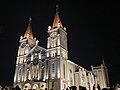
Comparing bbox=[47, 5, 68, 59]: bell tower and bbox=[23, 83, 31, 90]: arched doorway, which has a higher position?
bbox=[47, 5, 68, 59]: bell tower

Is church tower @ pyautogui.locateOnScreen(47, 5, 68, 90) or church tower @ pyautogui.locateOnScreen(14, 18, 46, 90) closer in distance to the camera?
church tower @ pyautogui.locateOnScreen(47, 5, 68, 90)

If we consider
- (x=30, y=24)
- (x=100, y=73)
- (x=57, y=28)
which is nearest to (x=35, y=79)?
(x=57, y=28)

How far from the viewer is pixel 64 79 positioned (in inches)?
1309

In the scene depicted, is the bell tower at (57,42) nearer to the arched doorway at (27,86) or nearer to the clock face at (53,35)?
the clock face at (53,35)

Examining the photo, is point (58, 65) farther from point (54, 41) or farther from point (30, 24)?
point (30, 24)

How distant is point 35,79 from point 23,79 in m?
3.70

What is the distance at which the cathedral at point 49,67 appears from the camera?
32.8 metres

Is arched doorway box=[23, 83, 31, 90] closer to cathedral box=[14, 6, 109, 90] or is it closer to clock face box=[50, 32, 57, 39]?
cathedral box=[14, 6, 109, 90]

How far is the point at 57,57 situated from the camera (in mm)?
34344

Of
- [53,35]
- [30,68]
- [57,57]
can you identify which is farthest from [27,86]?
[53,35]

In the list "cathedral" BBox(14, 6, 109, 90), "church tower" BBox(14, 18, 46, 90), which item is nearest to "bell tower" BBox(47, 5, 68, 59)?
"cathedral" BBox(14, 6, 109, 90)

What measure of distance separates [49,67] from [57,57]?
270cm

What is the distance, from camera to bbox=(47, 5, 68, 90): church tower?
3238 centimetres

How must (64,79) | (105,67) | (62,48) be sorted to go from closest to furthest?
(64,79)
(62,48)
(105,67)
